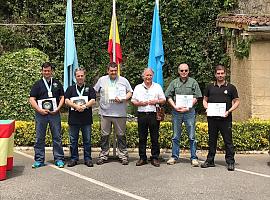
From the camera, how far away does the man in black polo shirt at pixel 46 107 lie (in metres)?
8.07

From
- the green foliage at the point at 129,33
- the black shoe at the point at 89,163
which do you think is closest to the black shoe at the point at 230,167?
the black shoe at the point at 89,163

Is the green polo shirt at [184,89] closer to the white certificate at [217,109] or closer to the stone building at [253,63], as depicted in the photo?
the white certificate at [217,109]

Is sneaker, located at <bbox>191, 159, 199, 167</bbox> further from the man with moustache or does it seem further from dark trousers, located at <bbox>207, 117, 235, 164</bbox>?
the man with moustache

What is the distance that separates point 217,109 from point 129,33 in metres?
7.35

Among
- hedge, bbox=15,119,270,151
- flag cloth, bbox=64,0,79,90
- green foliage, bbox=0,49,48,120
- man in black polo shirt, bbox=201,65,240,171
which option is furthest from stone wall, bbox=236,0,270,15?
man in black polo shirt, bbox=201,65,240,171

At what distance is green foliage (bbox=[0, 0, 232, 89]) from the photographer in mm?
14641

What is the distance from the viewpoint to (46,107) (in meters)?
8.09

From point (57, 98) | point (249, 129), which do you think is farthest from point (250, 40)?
point (57, 98)

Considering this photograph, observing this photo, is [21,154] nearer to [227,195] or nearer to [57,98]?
[57,98]

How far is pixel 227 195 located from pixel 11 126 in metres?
3.54

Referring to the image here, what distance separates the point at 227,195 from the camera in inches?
256

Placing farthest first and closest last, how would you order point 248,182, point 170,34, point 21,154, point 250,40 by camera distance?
point 170,34 → point 250,40 → point 21,154 → point 248,182

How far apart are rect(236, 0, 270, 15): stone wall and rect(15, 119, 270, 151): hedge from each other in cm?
552

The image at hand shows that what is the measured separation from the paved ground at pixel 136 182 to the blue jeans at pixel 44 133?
9.8 inches
